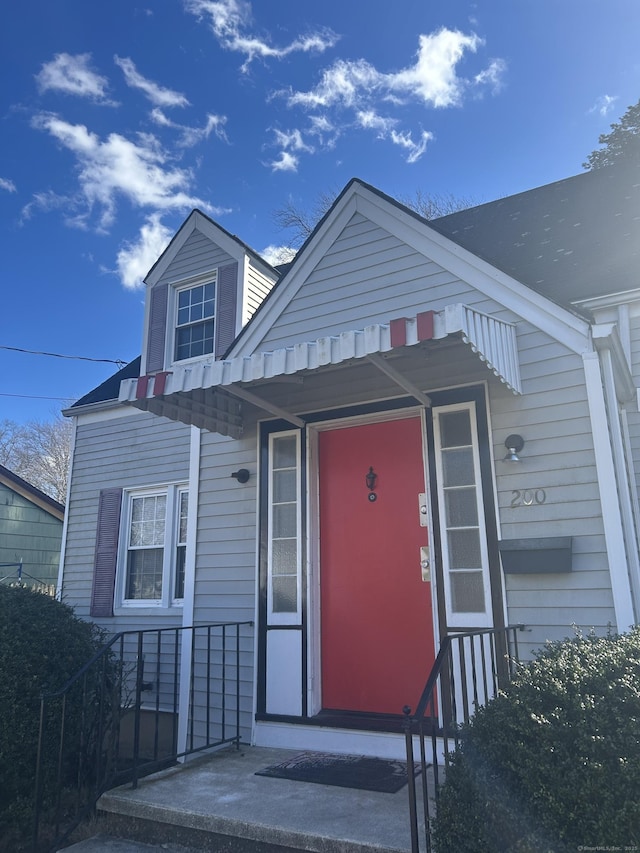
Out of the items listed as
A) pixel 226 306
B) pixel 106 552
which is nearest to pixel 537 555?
pixel 226 306

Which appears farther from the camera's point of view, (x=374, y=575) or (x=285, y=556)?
(x=285, y=556)

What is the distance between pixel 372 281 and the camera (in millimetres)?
5188

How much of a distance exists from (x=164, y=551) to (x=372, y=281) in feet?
14.8

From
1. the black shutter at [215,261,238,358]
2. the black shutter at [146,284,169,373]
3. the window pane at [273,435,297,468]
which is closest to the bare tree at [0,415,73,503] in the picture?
the black shutter at [146,284,169,373]

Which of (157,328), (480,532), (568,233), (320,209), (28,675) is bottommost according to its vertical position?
(28,675)

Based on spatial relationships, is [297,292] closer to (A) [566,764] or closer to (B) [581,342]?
(B) [581,342]

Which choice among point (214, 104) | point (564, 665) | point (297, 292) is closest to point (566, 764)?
point (564, 665)

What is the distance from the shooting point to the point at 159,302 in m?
8.05

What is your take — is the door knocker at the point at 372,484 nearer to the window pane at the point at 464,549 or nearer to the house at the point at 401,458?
the house at the point at 401,458

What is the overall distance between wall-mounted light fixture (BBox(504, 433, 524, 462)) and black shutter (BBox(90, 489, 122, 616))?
18.7 feet

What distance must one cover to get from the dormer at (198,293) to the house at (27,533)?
4681 millimetres

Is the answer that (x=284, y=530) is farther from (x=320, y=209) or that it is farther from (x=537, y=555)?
(x=320, y=209)

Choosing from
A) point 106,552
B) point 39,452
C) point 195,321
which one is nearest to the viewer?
point 195,321

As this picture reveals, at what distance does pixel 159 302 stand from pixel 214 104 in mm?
3912
